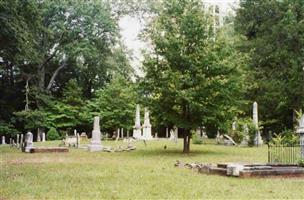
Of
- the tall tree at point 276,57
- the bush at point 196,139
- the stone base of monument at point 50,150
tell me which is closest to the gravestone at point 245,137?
the bush at point 196,139

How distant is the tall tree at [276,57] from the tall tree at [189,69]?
56.2 feet

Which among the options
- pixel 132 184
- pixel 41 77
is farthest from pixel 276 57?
pixel 132 184

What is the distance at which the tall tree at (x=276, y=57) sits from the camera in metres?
44.1

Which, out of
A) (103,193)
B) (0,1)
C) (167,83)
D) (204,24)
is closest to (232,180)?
(103,193)

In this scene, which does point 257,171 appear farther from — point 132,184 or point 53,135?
point 53,135

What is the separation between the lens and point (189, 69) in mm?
26719

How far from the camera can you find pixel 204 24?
27406 millimetres

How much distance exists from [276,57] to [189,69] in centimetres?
2132

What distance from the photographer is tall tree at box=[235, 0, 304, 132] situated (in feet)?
145

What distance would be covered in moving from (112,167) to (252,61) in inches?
1237

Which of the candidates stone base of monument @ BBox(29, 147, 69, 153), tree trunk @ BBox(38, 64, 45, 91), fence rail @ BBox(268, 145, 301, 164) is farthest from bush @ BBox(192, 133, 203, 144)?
tree trunk @ BBox(38, 64, 45, 91)

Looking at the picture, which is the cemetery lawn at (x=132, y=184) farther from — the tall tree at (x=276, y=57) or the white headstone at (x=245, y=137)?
the tall tree at (x=276, y=57)

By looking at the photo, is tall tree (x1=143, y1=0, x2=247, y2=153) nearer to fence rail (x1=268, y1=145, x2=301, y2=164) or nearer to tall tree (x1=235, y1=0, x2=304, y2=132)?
fence rail (x1=268, y1=145, x2=301, y2=164)

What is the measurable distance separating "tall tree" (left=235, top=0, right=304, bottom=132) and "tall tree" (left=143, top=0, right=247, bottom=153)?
17117 mm
